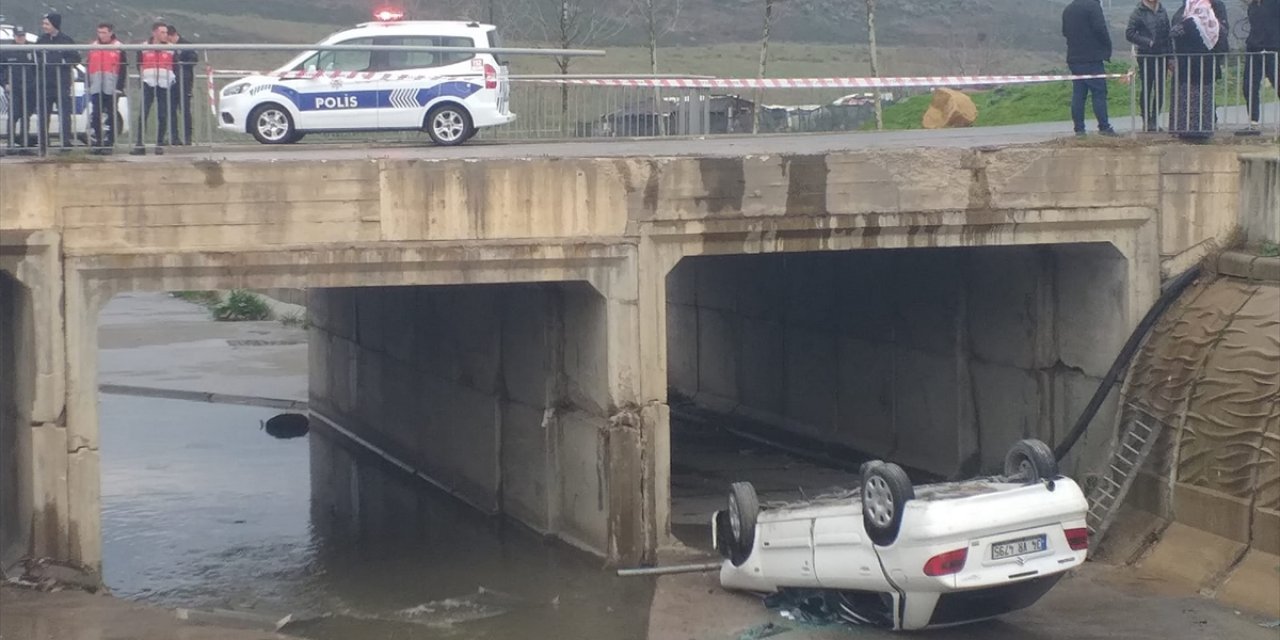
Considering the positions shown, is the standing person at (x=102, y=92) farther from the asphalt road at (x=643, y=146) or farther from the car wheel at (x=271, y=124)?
the car wheel at (x=271, y=124)

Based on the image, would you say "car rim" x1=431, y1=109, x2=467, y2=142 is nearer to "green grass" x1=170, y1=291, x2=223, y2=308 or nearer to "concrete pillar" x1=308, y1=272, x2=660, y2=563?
"concrete pillar" x1=308, y1=272, x2=660, y2=563

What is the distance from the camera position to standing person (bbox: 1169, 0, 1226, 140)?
15641mm

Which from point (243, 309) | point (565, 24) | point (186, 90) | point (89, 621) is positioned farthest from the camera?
point (243, 309)

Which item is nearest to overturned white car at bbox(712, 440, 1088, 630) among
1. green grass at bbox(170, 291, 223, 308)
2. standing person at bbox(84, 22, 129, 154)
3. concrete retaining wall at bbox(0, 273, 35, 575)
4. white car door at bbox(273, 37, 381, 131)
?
concrete retaining wall at bbox(0, 273, 35, 575)

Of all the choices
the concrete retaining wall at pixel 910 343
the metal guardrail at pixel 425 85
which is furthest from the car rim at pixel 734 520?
the metal guardrail at pixel 425 85

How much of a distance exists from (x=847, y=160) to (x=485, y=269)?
3.37m

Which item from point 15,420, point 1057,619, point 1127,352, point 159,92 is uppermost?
point 159,92

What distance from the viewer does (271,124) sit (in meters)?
18.7

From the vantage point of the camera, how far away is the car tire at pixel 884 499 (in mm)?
11047

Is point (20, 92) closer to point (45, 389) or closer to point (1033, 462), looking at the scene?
point (45, 389)

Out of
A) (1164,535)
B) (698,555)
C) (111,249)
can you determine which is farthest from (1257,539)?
(111,249)

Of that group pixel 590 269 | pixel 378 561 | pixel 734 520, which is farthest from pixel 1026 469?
pixel 378 561

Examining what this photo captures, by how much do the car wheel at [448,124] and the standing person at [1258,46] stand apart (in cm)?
848

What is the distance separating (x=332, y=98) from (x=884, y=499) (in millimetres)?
9764
